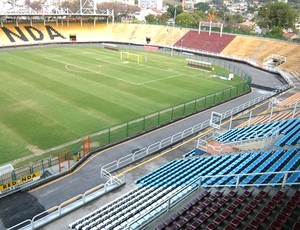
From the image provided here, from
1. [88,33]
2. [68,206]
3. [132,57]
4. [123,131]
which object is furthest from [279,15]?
[68,206]

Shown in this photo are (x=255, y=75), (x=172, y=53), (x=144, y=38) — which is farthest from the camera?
(x=144, y=38)

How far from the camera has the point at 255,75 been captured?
4694cm

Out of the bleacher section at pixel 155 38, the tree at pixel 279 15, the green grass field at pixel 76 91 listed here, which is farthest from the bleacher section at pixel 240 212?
the tree at pixel 279 15

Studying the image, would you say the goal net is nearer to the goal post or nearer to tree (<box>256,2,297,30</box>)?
the goal post

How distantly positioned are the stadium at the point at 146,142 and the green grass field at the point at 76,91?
0.39 feet

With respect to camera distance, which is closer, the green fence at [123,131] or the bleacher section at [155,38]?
the green fence at [123,131]

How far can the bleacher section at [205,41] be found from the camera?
210 feet

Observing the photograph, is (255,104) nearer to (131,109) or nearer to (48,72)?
(131,109)

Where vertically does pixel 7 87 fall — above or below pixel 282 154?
below

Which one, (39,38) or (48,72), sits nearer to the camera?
(48,72)

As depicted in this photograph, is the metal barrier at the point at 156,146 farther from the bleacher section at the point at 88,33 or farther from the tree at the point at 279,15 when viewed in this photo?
the tree at the point at 279,15

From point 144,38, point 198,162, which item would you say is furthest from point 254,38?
point 198,162

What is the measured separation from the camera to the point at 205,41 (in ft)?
218

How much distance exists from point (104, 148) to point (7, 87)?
60.7 feet
